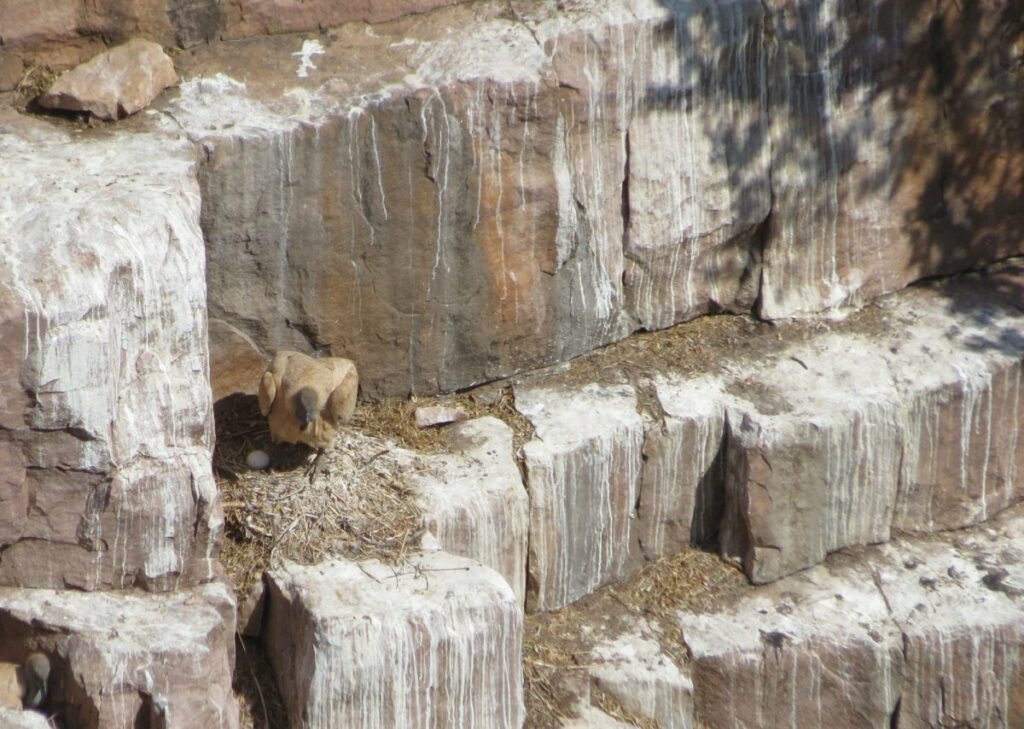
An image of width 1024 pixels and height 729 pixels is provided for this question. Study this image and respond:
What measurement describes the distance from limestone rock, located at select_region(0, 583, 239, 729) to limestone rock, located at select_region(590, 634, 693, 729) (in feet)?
5.77

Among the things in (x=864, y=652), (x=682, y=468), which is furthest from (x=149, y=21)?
(x=864, y=652)

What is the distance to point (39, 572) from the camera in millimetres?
5656

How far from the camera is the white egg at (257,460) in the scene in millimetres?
6418

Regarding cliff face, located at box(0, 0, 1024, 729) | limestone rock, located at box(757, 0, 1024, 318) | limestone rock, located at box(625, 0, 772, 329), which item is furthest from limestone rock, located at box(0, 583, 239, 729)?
limestone rock, located at box(757, 0, 1024, 318)

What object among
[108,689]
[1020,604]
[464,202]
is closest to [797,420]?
[1020,604]

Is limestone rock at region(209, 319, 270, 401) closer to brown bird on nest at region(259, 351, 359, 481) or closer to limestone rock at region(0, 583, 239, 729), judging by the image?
brown bird on nest at region(259, 351, 359, 481)

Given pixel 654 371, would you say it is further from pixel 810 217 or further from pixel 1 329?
pixel 1 329

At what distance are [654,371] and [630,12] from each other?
1.70 m

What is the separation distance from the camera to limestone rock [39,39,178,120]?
6094mm

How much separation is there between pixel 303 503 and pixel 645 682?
1725 millimetres

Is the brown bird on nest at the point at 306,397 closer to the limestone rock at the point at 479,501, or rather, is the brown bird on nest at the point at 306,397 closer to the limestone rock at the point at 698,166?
the limestone rock at the point at 479,501

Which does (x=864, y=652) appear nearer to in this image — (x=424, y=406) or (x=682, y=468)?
(x=682, y=468)

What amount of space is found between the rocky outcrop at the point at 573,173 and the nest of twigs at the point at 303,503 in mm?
476

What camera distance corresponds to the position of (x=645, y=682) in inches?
261
